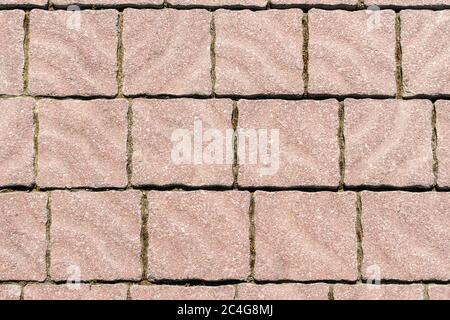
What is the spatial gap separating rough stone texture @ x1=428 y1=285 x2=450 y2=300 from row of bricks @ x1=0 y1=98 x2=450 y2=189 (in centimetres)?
54

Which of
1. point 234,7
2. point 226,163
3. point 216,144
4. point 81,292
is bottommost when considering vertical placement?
point 81,292

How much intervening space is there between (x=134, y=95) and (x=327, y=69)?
1.05 meters

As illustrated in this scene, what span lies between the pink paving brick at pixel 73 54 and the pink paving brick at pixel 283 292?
4.22 ft

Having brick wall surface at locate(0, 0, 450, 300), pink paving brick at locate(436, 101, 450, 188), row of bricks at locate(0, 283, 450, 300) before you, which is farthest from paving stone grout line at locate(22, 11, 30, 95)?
pink paving brick at locate(436, 101, 450, 188)

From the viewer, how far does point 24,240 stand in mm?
2893

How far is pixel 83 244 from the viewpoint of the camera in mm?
2883

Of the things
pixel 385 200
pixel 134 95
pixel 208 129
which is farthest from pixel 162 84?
pixel 385 200

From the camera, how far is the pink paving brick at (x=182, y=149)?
2.89 meters

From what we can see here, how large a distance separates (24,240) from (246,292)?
3.99ft

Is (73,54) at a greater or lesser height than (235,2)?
lesser

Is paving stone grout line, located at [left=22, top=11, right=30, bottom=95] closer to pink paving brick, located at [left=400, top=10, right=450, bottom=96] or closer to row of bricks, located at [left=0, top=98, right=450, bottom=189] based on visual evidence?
row of bricks, located at [left=0, top=98, right=450, bottom=189]

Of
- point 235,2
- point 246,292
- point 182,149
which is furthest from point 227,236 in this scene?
point 235,2

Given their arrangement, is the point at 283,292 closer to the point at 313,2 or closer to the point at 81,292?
the point at 81,292

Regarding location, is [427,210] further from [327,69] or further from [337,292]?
[327,69]
